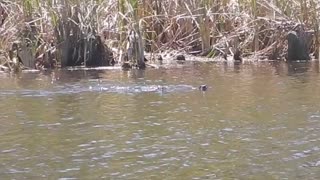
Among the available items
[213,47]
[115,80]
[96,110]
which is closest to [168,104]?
[96,110]

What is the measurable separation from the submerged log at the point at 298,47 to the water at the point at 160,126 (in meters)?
3.49

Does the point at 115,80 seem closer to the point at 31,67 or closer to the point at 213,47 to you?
the point at 31,67

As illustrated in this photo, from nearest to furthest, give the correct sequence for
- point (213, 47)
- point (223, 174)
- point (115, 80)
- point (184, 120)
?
point (223, 174), point (184, 120), point (115, 80), point (213, 47)

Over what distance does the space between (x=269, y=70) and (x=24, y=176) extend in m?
10.3

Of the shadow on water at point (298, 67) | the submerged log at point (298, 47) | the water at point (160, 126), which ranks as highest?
the submerged log at point (298, 47)

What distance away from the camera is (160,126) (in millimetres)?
10336

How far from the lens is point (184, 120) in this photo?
10.8 m

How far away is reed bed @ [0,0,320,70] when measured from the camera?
58.4 feet

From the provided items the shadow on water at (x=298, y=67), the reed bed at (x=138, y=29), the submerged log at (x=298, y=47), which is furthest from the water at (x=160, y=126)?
the submerged log at (x=298, y=47)

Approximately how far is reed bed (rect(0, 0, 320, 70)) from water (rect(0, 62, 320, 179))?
1.91 m

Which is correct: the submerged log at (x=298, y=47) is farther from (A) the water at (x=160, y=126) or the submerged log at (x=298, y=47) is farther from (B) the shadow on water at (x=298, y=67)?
(A) the water at (x=160, y=126)

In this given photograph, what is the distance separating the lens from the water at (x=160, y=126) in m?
8.03

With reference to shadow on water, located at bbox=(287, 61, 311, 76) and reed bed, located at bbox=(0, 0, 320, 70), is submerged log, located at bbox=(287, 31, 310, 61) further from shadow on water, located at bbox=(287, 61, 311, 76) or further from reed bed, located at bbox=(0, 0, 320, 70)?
shadow on water, located at bbox=(287, 61, 311, 76)

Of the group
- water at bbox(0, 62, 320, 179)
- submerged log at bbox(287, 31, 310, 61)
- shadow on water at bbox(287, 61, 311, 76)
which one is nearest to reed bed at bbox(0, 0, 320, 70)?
submerged log at bbox(287, 31, 310, 61)
